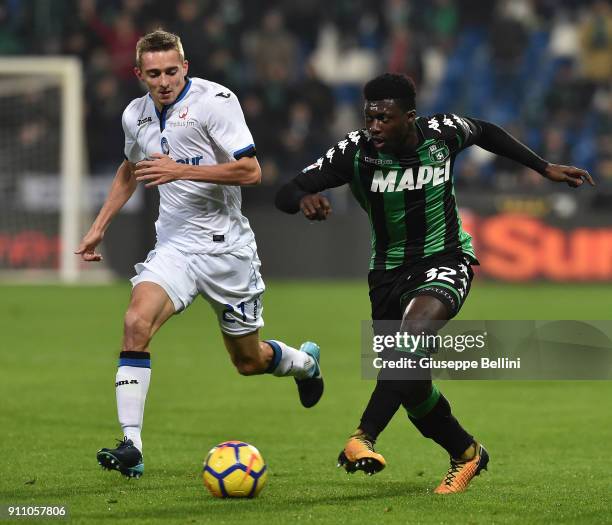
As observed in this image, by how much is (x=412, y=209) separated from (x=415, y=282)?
1.19 ft

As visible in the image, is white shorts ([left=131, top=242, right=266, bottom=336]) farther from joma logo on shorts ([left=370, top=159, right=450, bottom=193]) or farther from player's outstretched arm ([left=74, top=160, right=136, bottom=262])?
joma logo on shorts ([left=370, top=159, right=450, bottom=193])

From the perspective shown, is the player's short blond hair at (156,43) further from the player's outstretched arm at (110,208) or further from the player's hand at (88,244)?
the player's hand at (88,244)

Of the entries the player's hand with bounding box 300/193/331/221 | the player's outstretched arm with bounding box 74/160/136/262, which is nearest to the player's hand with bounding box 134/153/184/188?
the player's outstretched arm with bounding box 74/160/136/262

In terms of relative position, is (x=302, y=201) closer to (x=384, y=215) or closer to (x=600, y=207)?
(x=384, y=215)

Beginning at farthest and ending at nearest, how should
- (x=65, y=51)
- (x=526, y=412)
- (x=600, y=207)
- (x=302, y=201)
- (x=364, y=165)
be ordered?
1. (x=65, y=51)
2. (x=600, y=207)
3. (x=526, y=412)
4. (x=364, y=165)
5. (x=302, y=201)

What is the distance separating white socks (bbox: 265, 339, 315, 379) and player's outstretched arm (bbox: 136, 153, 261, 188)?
1370 mm

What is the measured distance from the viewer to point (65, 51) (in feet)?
74.9

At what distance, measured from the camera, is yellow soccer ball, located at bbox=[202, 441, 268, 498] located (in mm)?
6129

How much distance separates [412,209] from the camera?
6.58 meters

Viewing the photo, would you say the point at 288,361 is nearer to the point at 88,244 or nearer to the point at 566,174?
the point at 88,244

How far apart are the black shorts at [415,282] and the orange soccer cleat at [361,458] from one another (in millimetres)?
815

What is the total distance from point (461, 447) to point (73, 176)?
48.8ft

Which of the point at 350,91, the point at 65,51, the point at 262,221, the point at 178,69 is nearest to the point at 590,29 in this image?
the point at 350,91

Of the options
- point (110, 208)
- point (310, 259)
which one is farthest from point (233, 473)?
point (310, 259)
